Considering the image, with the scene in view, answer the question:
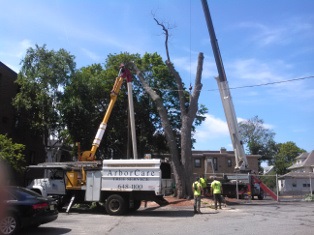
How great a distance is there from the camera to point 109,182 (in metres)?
16.7

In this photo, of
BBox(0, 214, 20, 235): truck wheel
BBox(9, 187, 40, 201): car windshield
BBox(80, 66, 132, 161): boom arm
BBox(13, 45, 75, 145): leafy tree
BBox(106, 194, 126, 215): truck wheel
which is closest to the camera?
BBox(0, 214, 20, 235): truck wheel

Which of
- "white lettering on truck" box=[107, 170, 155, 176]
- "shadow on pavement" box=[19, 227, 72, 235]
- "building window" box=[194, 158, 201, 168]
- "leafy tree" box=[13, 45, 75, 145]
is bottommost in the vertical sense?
"shadow on pavement" box=[19, 227, 72, 235]

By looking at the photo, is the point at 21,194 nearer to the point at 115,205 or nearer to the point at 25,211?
the point at 25,211

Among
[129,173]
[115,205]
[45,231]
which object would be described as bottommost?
[45,231]

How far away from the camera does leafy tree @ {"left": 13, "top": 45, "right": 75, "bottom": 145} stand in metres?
28.3

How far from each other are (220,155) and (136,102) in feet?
80.0

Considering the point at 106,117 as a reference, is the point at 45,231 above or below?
below

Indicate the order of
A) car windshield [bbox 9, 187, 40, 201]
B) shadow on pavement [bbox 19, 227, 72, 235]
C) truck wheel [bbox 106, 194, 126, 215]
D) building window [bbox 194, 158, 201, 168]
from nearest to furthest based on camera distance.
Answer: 1. car windshield [bbox 9, 187, 40, 201]
2. shadow on pavement [bbox 19, 227, 72, 235]
3. truck wheel [bbox 106, 194, 126, 215]
4. building window [bbox 194, 158, 201, 168]

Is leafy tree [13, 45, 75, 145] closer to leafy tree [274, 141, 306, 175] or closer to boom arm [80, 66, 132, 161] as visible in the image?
boom arm [80, 66, 132, 161]

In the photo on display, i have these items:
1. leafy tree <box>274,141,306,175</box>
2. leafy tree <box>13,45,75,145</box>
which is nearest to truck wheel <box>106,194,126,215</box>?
leafy tree <box>13,45,75,145</box>

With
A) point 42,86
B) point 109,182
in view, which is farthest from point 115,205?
point 42,86

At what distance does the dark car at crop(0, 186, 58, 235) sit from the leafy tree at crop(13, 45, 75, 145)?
18.2 metres

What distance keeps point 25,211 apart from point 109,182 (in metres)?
6.58

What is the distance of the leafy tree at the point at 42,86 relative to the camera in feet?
92.9
